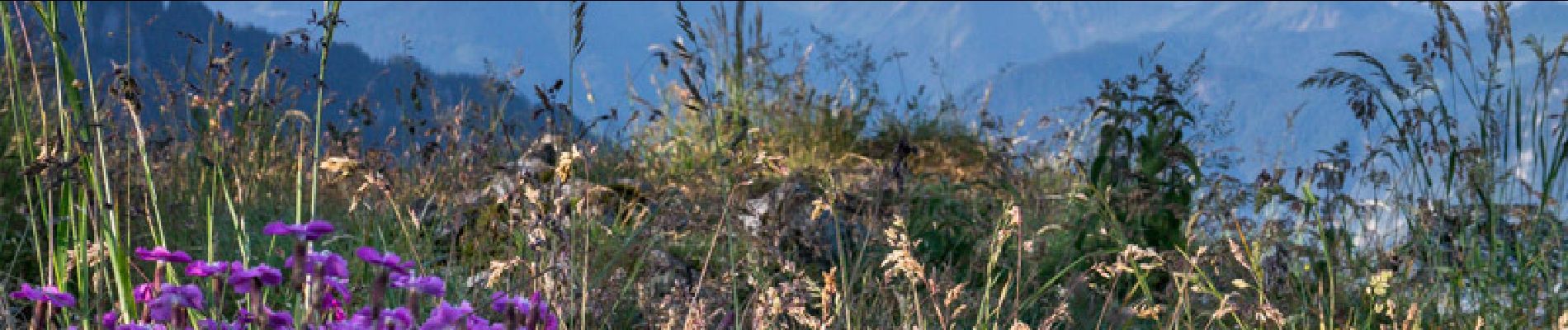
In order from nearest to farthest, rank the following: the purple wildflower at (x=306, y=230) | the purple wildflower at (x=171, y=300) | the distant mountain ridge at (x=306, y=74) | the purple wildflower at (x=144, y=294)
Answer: the purple wildflower at (x=306, y=230) → the purple wildflower at (x=171, y=300) → the purple wildflower at (x=144, y=294) → the distant mountain ridge at (x=306, y=74)

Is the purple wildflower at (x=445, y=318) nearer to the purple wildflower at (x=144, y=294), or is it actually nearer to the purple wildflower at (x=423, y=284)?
the purple wildflower at (x=423, y=284)

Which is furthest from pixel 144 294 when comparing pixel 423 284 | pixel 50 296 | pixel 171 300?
pixel 423 284

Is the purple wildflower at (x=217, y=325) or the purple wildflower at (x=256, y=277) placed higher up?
the purple wildflower at (x=256, y=277)

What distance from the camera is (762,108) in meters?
7.31

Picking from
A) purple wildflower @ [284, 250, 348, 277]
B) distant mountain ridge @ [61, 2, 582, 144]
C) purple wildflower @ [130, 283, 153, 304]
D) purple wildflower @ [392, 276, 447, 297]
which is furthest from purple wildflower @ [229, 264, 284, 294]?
distant mountain ridge @ [61, 2, 582, 144]

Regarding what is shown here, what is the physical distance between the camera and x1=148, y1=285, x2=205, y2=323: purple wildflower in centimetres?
142

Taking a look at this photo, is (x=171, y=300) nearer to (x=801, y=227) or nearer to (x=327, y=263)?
(x=327, y=263)

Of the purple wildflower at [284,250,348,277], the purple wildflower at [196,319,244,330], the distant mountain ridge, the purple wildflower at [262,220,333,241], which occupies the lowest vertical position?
the purple wildflower at [196,319,244,330]

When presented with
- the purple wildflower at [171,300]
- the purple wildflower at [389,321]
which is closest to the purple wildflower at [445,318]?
the purple wildflower at [389,321]

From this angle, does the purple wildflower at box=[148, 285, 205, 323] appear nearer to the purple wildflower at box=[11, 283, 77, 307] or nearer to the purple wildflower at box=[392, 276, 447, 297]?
the purple wildflower at box=[11, 283, 77, 307]

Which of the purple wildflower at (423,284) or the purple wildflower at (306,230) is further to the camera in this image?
the purple wildflower at (423,284)

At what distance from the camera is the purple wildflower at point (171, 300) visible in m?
1.42

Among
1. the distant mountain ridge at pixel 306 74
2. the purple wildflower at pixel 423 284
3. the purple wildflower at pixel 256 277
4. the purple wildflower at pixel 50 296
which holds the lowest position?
the purple wildflower at pixel 50 296

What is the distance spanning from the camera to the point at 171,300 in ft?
4.61
